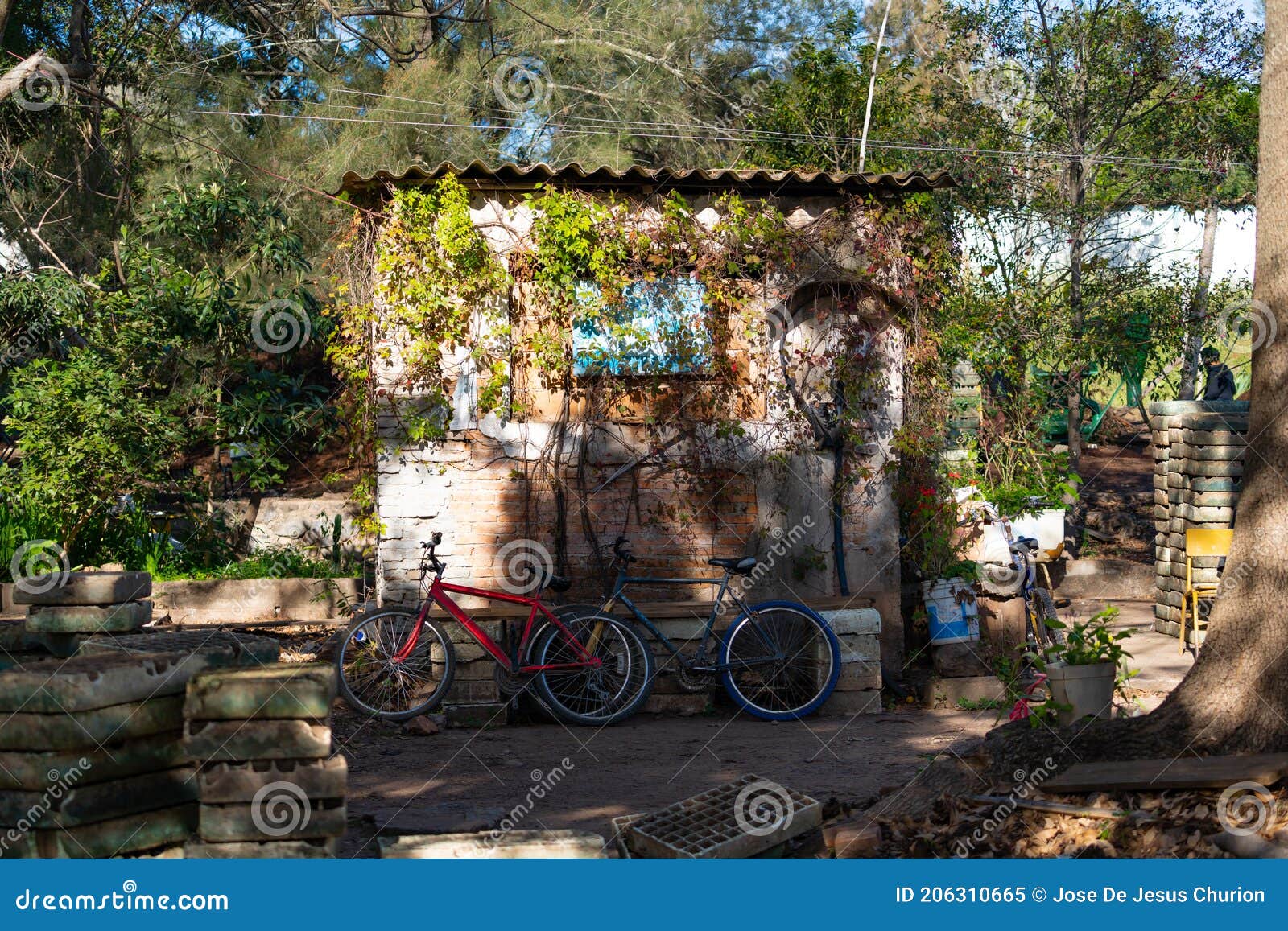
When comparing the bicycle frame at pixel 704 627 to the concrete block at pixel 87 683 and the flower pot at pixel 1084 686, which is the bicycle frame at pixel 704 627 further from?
the concrete block at pixel 87 683

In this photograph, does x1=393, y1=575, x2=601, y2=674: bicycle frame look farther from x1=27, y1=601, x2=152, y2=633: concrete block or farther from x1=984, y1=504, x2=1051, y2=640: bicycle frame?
x1=984, y1=504, x2=1051, y2=640: bicycle frame

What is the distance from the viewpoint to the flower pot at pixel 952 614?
8539mm

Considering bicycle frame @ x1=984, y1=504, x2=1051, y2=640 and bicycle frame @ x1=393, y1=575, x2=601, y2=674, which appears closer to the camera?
bicycle frame @ x1=393, y1=575, x2=601, y2=674

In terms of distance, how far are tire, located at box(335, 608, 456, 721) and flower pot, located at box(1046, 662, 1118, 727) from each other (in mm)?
3866

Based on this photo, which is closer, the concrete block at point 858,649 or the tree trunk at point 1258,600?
the tree trunk at point 1258,600

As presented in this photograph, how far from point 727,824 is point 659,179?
5.33 m

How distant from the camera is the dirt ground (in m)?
5.61

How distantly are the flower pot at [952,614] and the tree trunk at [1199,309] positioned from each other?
23.2 ft

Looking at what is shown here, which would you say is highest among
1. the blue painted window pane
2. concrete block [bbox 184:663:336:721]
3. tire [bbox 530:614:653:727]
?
the blue painted window pane

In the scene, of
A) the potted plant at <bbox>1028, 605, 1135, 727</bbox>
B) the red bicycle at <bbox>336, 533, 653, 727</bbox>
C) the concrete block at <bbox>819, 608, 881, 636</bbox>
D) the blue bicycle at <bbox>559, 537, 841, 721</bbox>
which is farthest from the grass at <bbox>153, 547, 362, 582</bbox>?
the potted plant at <bbox>1028, 605, 1135, 727</bbox>

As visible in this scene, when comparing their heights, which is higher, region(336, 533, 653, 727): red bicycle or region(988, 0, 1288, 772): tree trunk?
region(988, 0, 1288, 772): tree trunk

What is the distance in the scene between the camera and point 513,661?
774 centimetres

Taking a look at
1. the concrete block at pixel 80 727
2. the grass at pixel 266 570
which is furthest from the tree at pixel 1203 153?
the concrete block at pixel 80 727

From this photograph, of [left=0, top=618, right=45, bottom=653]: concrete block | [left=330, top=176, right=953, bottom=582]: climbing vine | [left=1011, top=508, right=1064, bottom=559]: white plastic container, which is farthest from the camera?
[left=1011, top=508, right=1064, bottom=559]: white plastic container
